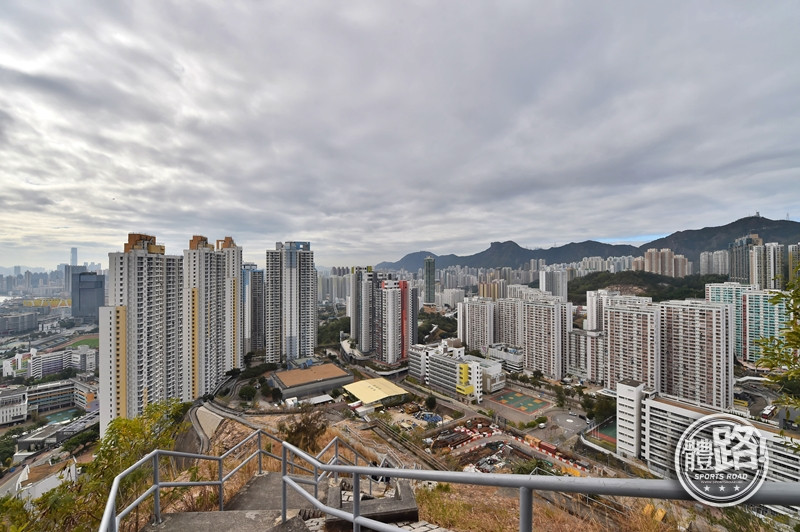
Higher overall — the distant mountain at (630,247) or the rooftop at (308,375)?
the distant mountain at (630,247)

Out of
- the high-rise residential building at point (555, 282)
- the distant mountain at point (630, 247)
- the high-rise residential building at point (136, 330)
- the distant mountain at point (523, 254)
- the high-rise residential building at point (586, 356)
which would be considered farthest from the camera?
the distant mountain at point (523, 254)

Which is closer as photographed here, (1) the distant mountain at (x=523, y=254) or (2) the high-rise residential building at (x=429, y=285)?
(2) the high-rise residential building at (x=429, y=285)

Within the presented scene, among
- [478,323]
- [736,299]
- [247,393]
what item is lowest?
[247,393]

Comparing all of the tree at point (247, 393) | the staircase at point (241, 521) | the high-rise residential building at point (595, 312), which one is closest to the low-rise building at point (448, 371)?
the tree at point (247, 393)

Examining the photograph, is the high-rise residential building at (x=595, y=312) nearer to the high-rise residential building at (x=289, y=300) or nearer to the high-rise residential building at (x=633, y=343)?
the high-rise residential building at (x=633, y=343)

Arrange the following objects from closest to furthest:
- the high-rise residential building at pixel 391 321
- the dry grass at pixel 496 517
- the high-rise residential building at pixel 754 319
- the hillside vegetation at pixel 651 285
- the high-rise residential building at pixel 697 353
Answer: the dry grass at pixel 496 517 → the high-rise residential building at pixel 697 353 → the high-rise residential building at pixel 754 319 → the high-rise residential building at pixel 391 321 → the hillside vegetation at pixel 651 285

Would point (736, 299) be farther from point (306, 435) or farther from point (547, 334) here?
point (306, 435)

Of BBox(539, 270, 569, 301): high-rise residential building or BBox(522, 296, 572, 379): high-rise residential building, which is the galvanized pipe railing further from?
BBox(539, 270, 569, 301): high-rise residential building

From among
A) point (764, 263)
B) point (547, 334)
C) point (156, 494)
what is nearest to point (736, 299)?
point (764, 263)
